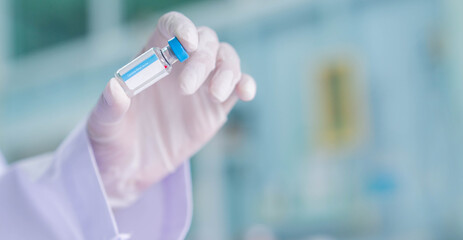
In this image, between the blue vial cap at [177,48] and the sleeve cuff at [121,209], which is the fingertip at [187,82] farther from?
the sleeve cuff at [121,209]

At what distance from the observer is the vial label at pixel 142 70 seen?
1.87 feet

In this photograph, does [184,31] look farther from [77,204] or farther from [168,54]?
[77,204]

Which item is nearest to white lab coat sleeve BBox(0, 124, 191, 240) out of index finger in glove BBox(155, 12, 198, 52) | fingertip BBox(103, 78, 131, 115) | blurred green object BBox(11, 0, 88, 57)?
fingertip BBox(103, 78, 131, 115)

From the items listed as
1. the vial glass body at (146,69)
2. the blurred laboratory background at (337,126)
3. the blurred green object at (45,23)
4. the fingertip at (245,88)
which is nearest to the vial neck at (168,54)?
the vial glass body at (146,69)

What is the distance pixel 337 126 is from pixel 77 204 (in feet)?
6.56

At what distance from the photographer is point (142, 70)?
22.4 inches

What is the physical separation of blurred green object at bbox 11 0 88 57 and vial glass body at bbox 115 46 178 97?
3.67 meters

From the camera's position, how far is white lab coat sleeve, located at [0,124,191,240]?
2.16ft

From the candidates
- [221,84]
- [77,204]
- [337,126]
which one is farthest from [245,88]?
[337,126]

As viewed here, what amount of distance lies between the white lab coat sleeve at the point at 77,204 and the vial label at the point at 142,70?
0.50 feet

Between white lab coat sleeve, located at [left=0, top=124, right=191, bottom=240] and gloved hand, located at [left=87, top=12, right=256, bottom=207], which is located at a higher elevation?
gloved hand, located at [left=87, top=12, right=256, bottom=207]

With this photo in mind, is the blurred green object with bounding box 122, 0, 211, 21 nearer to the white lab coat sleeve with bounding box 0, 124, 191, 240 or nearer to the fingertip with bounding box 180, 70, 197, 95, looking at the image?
the white lab coat sleeve with bounding box 0, 124, 191, 240

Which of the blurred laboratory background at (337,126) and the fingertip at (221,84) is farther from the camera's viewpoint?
the blurred laboratory background at (337,126)

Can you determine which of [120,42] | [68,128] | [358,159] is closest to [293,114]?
[358,159]
